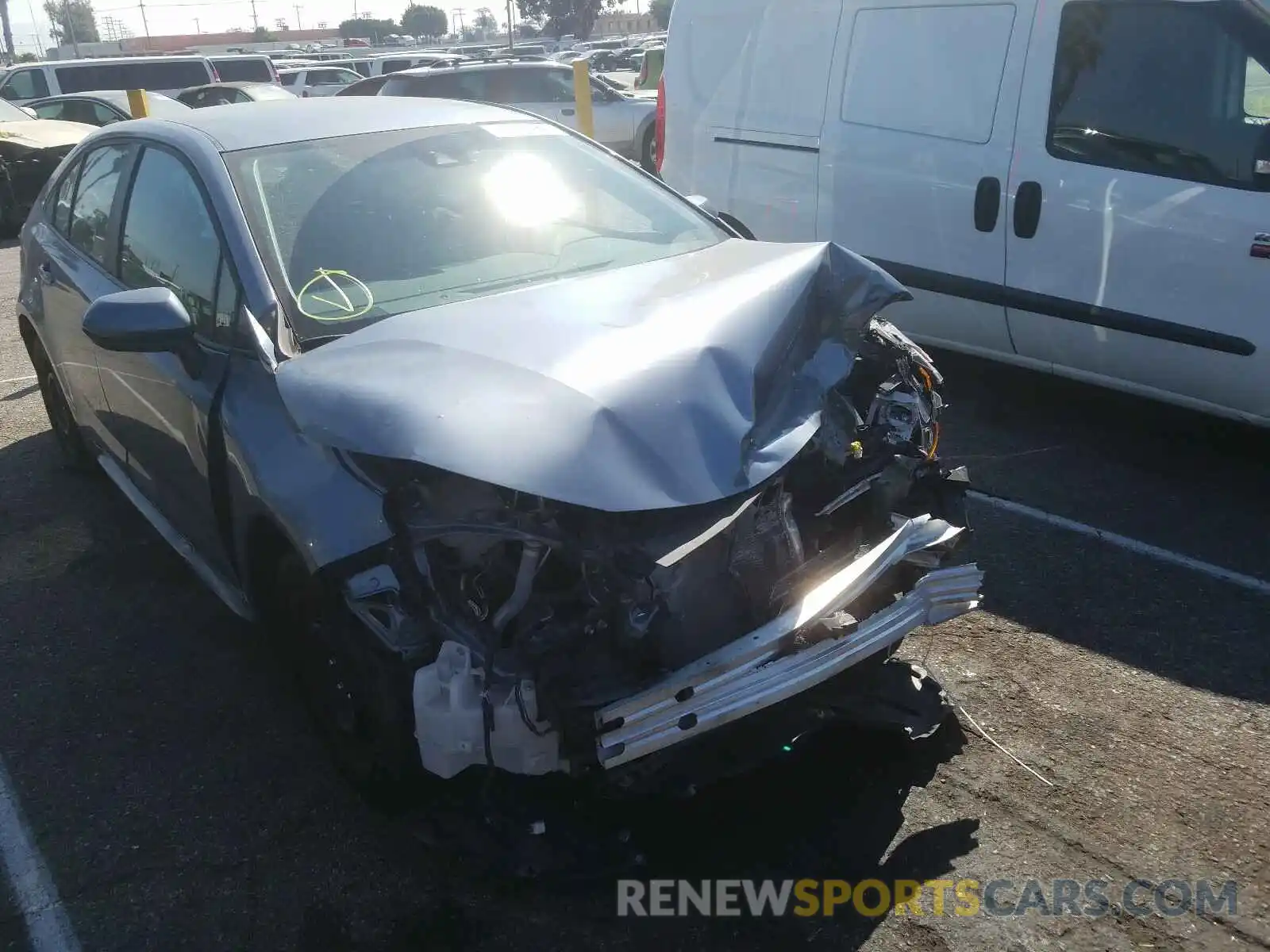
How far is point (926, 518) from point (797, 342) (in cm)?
60

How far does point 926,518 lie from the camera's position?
271 centimetres

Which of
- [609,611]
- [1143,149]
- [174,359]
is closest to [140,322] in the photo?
[174,359]

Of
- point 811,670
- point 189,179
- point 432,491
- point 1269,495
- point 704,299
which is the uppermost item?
point 189,179

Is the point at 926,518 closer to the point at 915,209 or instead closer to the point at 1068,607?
the point at 1068,607

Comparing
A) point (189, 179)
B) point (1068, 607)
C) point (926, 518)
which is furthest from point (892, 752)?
point (189, 179)

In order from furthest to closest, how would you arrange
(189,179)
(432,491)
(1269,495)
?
(1269,495), (189,179), (432,491)

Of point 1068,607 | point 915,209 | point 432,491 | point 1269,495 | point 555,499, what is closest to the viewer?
point 555,499

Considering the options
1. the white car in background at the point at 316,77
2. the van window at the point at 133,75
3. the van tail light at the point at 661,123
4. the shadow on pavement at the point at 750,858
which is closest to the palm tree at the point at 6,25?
the white car in background at the point at 316,77

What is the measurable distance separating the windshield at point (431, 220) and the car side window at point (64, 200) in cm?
162

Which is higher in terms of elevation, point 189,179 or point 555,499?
point 189,179

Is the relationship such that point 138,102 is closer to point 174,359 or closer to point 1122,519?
point 174,359

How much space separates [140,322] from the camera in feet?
10.2

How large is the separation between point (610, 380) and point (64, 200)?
11.0ft

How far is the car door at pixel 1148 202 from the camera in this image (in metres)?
4.33
